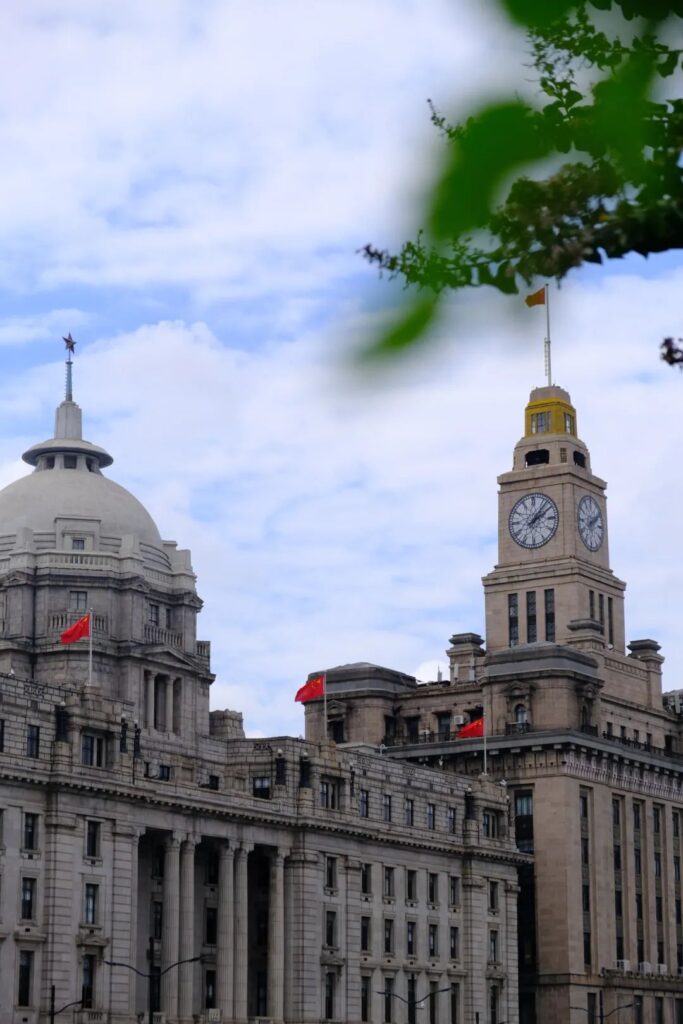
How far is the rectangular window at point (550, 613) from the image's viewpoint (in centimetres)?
15100

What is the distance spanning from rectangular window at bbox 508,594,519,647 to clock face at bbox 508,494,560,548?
4.69m

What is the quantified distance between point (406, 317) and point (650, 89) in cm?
124

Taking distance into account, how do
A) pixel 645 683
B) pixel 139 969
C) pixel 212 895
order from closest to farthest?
pixel 139 969
pixel 212 895
pixel 645 683

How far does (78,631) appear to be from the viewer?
118 meters

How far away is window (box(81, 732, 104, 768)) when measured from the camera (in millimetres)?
102062

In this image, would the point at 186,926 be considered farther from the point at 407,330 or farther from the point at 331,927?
the point at 407,330

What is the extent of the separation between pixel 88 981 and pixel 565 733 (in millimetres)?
48964

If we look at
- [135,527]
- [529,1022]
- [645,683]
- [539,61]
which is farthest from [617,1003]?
[539,61]

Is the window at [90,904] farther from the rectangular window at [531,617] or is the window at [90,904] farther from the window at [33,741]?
the rectangular window at [531,617]

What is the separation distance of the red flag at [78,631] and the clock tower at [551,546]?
4355 centimetres

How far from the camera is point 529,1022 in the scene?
13800 centimetres

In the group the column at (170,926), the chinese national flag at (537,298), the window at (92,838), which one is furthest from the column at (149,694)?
the chinese national flag at (537,298)

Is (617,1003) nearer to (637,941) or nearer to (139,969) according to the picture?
(637,941)

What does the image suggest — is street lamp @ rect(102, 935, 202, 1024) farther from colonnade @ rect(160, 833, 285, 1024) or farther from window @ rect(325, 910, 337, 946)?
window @ rect(325, 910, 337, 946)
